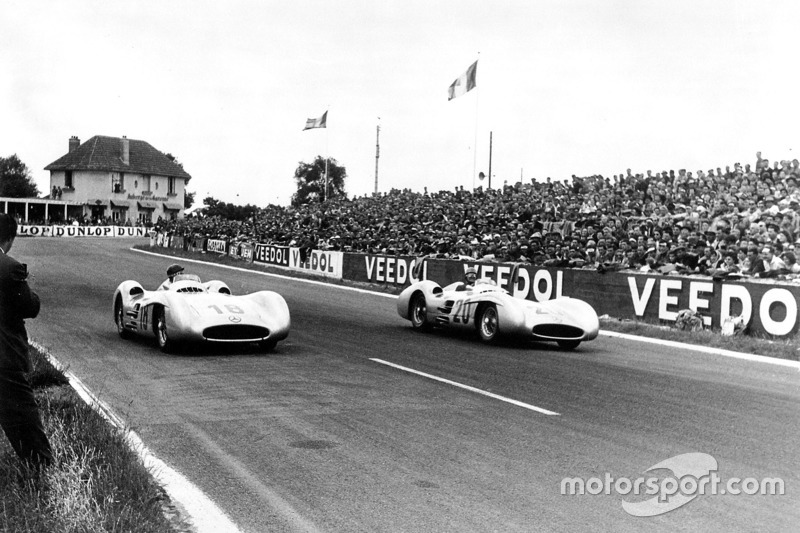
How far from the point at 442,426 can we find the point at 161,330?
5.43 metres

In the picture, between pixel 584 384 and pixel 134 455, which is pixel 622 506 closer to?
pixel 134 455

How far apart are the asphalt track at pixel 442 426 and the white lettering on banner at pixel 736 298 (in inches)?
78.0

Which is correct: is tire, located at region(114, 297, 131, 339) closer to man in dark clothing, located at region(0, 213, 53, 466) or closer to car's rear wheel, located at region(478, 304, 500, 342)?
car's rear wheel, located at region(478, 304, 500, 342)

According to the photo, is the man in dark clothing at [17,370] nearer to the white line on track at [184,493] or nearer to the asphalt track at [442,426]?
the white line on track at [184,493]

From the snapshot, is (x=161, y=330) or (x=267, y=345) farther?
(x=267, y=345)

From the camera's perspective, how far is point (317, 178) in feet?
297

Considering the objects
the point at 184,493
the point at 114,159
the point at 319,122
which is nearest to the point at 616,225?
the point at 184,493

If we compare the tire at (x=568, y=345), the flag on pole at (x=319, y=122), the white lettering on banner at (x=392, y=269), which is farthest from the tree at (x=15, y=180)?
the tire at (x=568, y=345)

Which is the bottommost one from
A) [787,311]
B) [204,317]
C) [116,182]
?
[204,317]

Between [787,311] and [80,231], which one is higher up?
[80,231]

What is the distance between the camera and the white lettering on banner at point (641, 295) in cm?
1585

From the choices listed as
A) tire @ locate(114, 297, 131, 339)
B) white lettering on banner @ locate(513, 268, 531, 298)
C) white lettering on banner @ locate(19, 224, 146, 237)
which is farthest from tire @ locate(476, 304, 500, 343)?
white lettering on banner @ locate(19, 224, 146, 237)

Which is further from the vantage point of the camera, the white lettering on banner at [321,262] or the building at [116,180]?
the building at [116,180]

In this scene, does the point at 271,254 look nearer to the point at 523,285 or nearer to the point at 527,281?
the point at 523,285
